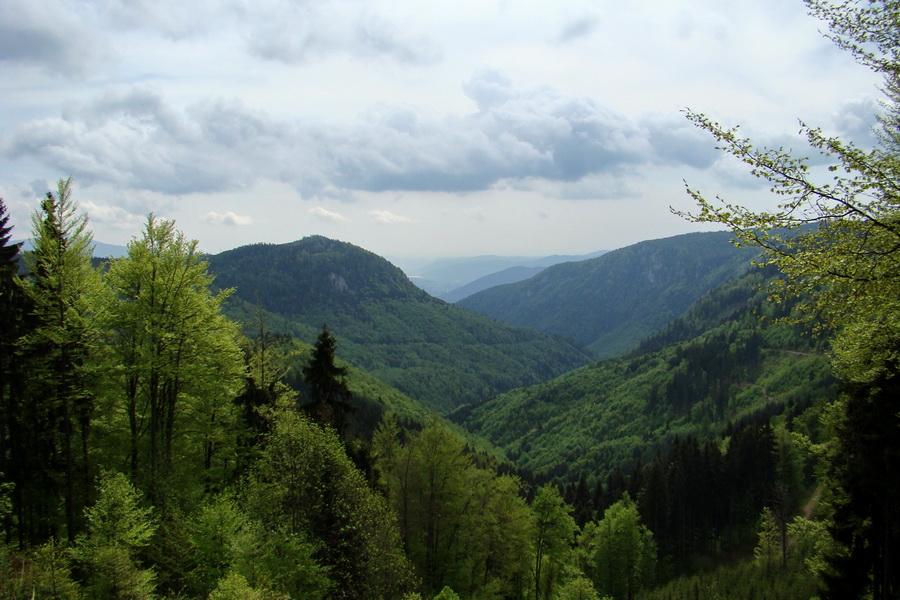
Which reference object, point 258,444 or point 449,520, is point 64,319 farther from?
point 449,520

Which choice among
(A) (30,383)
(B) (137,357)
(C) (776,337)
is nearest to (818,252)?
(B) (137,357)

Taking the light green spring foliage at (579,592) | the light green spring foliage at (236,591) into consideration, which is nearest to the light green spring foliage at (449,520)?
the light green spring foliage at (579,592)

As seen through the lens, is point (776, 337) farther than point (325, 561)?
Yes

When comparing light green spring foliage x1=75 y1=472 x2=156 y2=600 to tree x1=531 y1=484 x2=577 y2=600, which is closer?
light green spring foliage x1=75 y1=472 x2=156 y2=600

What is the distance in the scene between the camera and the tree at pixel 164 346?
68.8 ft

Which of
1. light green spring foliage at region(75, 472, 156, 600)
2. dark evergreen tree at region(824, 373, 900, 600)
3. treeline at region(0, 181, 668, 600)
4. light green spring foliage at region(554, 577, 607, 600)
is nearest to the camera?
light green spring foliage at region(75, 472, 156, 600)

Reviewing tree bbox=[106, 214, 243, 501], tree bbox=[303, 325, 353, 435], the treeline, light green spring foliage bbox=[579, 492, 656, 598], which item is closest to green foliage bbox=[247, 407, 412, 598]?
the treeline

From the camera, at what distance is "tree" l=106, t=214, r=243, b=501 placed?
21.0 metres

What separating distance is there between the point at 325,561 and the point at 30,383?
14.3 m

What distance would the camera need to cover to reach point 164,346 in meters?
21.5

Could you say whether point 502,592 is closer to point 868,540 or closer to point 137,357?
point 868,540

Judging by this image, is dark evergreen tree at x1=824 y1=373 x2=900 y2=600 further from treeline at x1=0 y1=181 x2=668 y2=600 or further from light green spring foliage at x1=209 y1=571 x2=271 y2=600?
light green spring foliage at x1=209 y1=571 x2=271 y2=600

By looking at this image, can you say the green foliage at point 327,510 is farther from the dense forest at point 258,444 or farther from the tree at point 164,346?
the tree at point 164,346

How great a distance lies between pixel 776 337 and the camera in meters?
190
